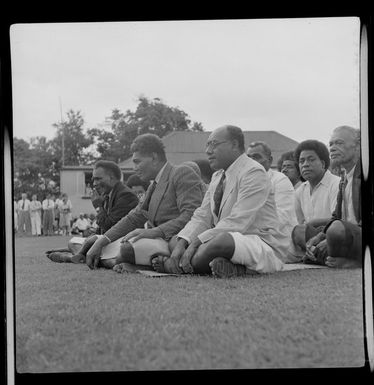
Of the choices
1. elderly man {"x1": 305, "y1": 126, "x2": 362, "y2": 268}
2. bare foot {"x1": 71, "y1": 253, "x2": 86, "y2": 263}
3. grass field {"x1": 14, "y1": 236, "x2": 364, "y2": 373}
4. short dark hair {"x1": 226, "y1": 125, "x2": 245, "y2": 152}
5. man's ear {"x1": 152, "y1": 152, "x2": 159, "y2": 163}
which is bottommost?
grass field {"x1": 14, "y1": 236, "x2": 364, "y2": 373}

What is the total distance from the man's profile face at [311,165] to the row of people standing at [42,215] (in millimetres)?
1484

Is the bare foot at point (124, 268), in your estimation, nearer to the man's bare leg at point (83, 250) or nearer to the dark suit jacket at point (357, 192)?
the man's bare leg at point (83, 250)

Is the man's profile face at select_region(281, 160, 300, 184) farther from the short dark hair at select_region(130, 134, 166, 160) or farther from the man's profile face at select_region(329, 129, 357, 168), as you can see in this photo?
the short dark hair at select_region(130, 134, 166, 160)

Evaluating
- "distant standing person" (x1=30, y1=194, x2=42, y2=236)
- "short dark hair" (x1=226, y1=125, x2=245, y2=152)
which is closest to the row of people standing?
"distant standing person" (x1=30, y1=194, x2=42, y2=236)

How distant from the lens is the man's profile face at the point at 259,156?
3883 millimetres

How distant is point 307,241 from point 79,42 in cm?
187

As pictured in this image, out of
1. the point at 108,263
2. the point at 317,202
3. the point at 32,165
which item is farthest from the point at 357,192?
the point at 32,165

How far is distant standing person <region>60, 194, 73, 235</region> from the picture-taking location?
A: 380cm

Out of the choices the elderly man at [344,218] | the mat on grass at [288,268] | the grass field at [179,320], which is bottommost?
the grass field at [179,320]

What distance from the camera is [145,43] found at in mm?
3748

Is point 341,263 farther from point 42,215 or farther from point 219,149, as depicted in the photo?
point 42,215

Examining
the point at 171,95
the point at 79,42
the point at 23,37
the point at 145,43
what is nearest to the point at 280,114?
the point at 171,95

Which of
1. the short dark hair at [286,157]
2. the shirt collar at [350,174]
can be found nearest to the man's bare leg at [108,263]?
the short dark hair at [286,157]

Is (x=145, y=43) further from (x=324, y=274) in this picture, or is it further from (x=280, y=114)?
(x=324, y=274)
